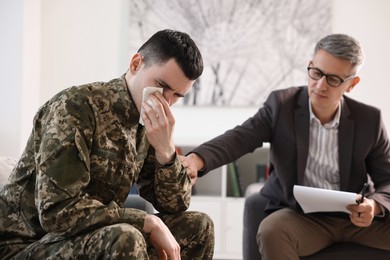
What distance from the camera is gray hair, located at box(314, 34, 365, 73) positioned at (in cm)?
222

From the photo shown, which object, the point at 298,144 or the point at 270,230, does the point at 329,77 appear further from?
the point at 270,230

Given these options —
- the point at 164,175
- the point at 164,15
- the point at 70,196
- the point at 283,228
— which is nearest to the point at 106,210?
the point at 70,196

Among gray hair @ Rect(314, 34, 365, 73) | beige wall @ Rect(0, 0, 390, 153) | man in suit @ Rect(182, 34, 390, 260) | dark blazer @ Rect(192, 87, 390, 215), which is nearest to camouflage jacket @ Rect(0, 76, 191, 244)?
man in suit @ Rect(182, 34, 390, 260)

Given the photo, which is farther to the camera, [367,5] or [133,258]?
[367,5]

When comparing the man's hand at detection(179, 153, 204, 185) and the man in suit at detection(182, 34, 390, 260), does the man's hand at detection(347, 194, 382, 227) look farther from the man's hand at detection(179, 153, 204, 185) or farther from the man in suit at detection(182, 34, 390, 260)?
the man's hand at detection(179, 153, 204, 185)

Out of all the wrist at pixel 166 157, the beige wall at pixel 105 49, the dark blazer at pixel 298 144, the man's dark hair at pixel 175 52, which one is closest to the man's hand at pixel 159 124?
the wrist at pixel 166 157

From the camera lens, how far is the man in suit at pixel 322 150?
219 centimetres

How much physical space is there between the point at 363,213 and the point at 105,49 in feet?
8.21

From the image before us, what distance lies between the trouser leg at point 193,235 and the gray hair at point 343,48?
919 mm

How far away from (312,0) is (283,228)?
2336 mm

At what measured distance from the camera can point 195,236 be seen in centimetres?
166

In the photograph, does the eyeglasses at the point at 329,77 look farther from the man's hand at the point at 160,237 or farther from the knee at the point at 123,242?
the knee at the point at 123,242

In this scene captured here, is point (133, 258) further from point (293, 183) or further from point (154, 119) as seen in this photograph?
point (293, 183)

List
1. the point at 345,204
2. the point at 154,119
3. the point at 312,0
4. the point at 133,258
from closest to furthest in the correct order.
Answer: the point at 133,258 → the point at 154,119 → the point at 345,204 → the point at 312,0
